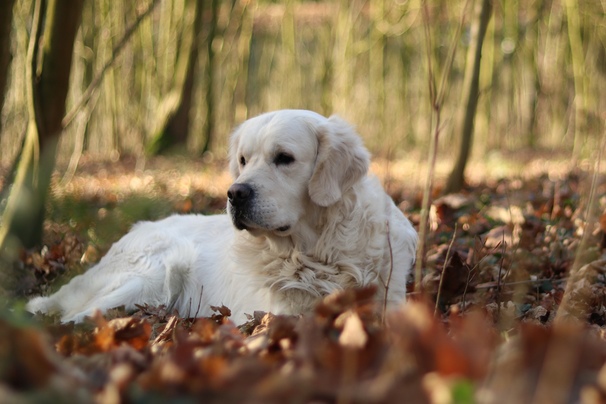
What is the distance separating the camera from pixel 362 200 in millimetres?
3764

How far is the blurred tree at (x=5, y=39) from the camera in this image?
3.59 meters

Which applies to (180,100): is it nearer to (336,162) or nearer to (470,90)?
(470,90)

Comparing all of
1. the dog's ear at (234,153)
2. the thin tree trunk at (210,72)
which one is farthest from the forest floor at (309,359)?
the thin tree trunk at (210,72)

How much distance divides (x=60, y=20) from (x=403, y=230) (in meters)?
2.50

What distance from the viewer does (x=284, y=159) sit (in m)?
3.74

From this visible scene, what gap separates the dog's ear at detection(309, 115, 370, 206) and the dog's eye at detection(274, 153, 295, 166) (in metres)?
0.14

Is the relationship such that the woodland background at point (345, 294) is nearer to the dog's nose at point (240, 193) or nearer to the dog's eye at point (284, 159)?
the dog's nose at point (240, 193)

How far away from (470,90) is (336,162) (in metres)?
4.46

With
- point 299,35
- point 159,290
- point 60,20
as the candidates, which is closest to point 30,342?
point 159,290

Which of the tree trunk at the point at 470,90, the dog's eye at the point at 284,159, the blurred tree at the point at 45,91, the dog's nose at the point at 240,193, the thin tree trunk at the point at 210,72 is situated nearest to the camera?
the dog's nose at the point at 240,193

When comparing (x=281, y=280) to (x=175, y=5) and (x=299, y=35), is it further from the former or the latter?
(x=299, y=35)

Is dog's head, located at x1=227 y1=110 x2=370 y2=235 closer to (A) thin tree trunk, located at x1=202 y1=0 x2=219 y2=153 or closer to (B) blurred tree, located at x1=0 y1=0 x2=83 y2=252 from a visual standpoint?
(B) blurred tree, located at x1=0 y1=0 x2=83 y2=252

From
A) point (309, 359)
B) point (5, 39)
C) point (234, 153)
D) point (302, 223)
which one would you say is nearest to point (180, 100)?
point (234, 153)

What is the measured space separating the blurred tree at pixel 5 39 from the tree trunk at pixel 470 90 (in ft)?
16.0
